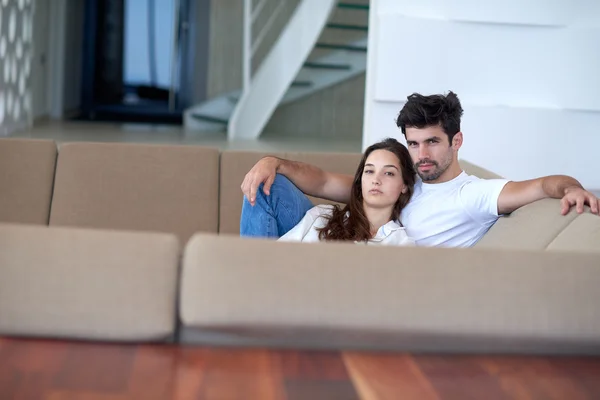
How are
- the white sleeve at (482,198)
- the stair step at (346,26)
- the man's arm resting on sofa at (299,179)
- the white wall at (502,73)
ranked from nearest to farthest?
the white sleeve at (482,198) → the man's arm resting on sofa at (299,179) → the white wall at (502,73) → the stair step at (346,26)

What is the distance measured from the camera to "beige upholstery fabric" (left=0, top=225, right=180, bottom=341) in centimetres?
103

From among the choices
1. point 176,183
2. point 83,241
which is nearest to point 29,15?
point 176,183

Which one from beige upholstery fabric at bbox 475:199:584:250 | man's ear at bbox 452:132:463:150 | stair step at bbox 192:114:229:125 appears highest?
man's ear at bbox 452:132:463:150

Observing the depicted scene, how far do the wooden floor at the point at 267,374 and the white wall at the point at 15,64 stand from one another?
5.84 m

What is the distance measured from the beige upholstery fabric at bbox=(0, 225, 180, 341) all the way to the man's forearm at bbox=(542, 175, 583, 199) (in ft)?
4.20

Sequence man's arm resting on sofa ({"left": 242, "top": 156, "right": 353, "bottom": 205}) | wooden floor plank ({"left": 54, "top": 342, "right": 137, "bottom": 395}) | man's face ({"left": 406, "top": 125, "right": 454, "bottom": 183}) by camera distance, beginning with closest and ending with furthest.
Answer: wooden floor plank ({"left": 54, "top": 342, "right": 137, "bottom": 395}) < man's arm resting on sofa ({"left": 242, "top": 156, "right": 353, "bottom": 205}) < man's face ({"left": 406, "top": 125, "right": 454, "bottom": 183})

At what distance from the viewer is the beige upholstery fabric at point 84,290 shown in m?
1.03

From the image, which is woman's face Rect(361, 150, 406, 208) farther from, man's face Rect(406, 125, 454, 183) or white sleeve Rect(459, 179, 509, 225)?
white sleeve Rect(459, 179, 509, 225)

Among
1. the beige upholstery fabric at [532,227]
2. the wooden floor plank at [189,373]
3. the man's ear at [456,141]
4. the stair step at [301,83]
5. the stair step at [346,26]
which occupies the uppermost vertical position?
the stair step at [346,26]

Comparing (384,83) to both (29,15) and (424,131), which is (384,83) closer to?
(424,131)

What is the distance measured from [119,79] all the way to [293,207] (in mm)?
9547

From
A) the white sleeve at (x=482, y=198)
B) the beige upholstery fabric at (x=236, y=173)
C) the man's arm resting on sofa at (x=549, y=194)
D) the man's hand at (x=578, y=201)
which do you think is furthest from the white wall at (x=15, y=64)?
the man's hand at (x=578, y=201)

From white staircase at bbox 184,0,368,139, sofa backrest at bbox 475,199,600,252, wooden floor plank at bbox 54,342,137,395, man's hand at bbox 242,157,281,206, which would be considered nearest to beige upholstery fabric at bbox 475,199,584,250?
sofa backrest at bbox 475,199,600,252

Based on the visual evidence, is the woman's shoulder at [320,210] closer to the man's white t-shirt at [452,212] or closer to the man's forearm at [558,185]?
the man's white t-shirt at [452,212]
